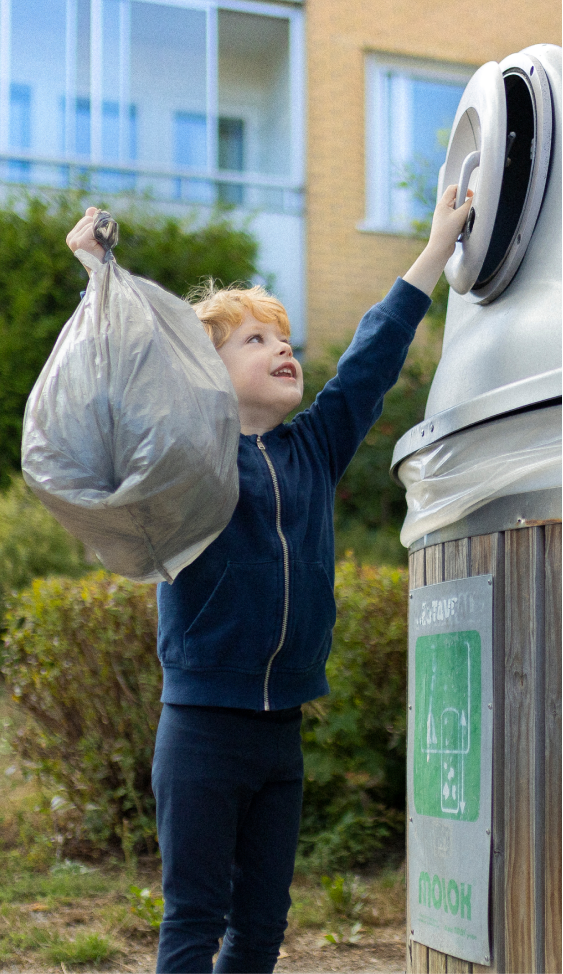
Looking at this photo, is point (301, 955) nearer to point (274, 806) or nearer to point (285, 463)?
point (274, 806)

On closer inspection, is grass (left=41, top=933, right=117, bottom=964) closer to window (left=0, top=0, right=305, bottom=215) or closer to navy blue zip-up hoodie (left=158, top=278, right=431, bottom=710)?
navy blue zip-up hoodie (left=158, top=278, right=431, bottom=710)

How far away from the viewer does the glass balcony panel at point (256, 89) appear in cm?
1005

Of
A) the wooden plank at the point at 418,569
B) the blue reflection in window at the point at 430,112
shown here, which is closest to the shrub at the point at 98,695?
the wooden plank at the point at 418,569

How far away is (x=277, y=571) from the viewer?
194cm

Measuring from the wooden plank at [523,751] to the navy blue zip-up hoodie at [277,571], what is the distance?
43 centimetres

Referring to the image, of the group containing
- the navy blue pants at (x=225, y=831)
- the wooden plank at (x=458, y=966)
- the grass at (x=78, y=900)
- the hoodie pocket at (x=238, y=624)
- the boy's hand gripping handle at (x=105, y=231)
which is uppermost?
the boy's hand gripping handle at (x=105, y=231)

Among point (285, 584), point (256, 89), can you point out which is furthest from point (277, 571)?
point (256, 89)

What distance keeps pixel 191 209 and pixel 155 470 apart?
7955 mm

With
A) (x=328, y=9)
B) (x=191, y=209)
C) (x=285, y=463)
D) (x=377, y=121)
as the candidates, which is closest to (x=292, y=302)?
(x=191, y=209)

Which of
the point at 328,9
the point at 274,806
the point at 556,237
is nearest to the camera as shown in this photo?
the point at 556,237

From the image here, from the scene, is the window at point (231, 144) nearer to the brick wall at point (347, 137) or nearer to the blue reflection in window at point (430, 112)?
the brick wall at point (347, 137)

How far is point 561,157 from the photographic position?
1.85 m

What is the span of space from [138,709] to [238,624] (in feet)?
7.29

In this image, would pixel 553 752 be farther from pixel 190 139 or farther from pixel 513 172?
pixel 190 139
